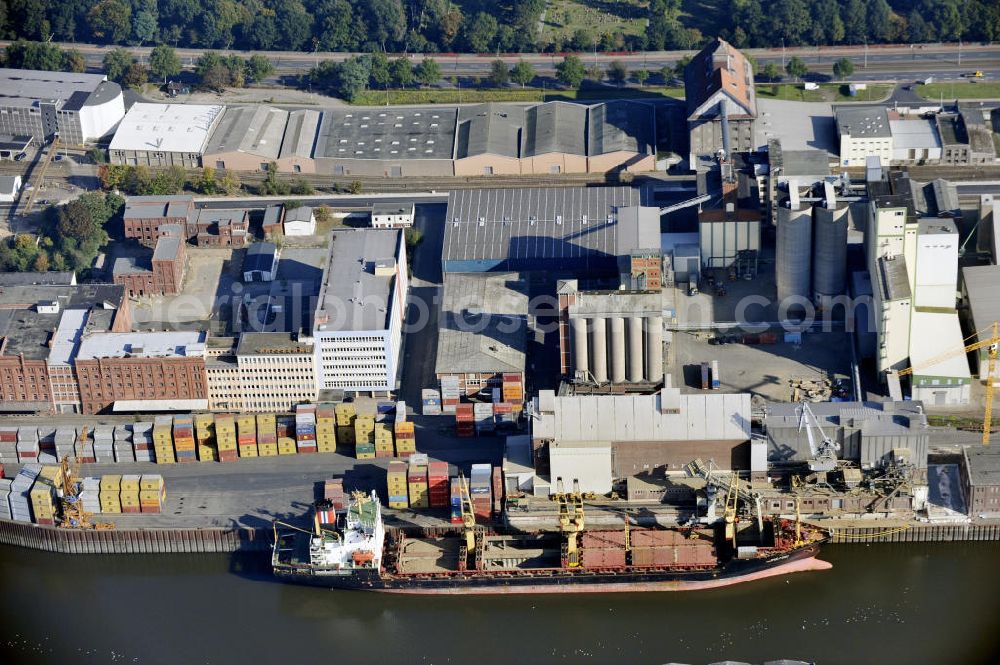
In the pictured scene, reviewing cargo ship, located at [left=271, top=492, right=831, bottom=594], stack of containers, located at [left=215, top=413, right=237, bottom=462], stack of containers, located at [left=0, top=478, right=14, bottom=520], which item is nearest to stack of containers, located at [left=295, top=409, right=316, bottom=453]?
stack of containers, located at [left=215, top=413, right=237, bottom=462]

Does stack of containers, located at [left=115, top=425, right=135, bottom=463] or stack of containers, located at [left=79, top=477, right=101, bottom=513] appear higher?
stack of containers, located at [left=115, top=425, right=135, bottom=463]

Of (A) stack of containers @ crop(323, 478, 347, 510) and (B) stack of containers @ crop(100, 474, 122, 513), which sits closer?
(A) stack of containers @ crop(323, 478, 347, 510)

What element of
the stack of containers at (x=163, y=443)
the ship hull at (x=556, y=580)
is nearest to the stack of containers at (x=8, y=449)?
the stack of containers at (x=163, y=443)

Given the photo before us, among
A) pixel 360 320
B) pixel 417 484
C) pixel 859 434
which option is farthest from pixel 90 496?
pixel 859 434

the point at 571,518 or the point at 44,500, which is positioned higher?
the point at 44,500

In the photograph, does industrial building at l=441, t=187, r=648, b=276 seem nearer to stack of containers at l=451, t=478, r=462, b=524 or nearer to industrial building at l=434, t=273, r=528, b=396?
industrial building at l=434, t=273, r=528, b=396

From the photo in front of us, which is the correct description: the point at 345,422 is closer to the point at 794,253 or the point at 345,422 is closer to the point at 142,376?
the point at 142,376

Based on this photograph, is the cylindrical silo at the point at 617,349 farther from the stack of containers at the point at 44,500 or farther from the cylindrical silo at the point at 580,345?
the stack of containers at the point at 44,500
